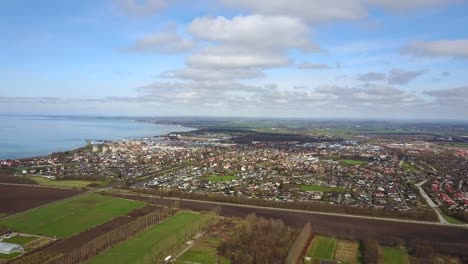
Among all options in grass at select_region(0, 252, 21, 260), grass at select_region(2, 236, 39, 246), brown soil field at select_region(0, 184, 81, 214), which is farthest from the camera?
brown soil field at select_region(0, 184, 81, 214)

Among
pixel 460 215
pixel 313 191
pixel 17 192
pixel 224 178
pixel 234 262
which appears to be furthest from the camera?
pixel 224 178

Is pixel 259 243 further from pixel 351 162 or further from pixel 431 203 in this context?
pixel 351 162

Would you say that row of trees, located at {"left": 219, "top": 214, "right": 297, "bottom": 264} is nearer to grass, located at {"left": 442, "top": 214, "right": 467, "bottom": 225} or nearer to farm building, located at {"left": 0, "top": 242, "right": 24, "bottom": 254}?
farm building, located at {"left": 0, "top": 242, "right": 24, "bottom": 254}

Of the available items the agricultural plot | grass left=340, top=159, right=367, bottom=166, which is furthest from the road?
grass left=340, top=159, right=367, bottom=166

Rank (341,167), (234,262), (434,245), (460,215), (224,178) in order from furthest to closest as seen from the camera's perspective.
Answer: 1. (341,167)
2. (224,178)
3. (460,215)
4. (434,245)
5. (234,262)

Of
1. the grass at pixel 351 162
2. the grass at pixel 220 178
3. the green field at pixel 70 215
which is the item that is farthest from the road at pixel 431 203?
the green field at pixel 70 215

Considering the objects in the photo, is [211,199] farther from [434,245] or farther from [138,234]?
[434,245]

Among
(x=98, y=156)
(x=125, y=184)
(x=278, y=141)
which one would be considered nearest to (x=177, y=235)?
(x=125, y=184)
